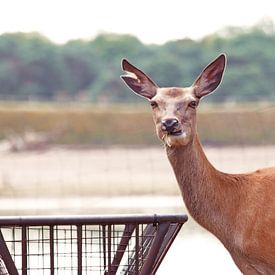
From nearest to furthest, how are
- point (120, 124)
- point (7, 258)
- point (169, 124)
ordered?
1. point (7, 258)
2. point (169, 124)
3. point (120, 124)

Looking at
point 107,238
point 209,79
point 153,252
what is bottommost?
point 153,252

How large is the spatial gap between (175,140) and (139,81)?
688mm

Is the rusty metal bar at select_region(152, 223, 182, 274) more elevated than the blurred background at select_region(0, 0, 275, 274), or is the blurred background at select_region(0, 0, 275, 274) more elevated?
the blurred background at select_region(0, 0, 275, 274)

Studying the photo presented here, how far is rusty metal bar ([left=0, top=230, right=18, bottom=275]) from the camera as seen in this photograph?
8.30 meters

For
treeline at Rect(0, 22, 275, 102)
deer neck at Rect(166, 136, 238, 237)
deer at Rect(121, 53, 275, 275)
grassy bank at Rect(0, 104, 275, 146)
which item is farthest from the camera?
treeline at Rect(0, 22, 275, 102)

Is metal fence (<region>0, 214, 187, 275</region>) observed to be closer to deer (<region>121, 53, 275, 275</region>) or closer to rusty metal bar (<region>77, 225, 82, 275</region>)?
rusty metal bar (<region>77, 225, 82, 275</region>)

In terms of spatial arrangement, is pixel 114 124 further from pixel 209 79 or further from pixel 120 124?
pixel 209 79

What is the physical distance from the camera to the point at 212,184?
9273 mm

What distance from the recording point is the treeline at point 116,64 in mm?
37844

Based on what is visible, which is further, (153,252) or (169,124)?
(169,124)

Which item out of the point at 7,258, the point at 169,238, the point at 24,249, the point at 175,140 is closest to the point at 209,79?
the point at 175,140

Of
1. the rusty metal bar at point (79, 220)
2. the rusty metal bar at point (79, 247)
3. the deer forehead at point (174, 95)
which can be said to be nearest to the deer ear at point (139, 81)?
the deer forehead at point (174, 95)

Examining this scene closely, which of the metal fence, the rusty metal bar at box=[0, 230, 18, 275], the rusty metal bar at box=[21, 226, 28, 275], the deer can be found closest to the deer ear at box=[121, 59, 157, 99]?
the deer

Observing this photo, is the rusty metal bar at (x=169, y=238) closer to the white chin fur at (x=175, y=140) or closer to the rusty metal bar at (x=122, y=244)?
the rusty metal bar at (x=122, y=244)
